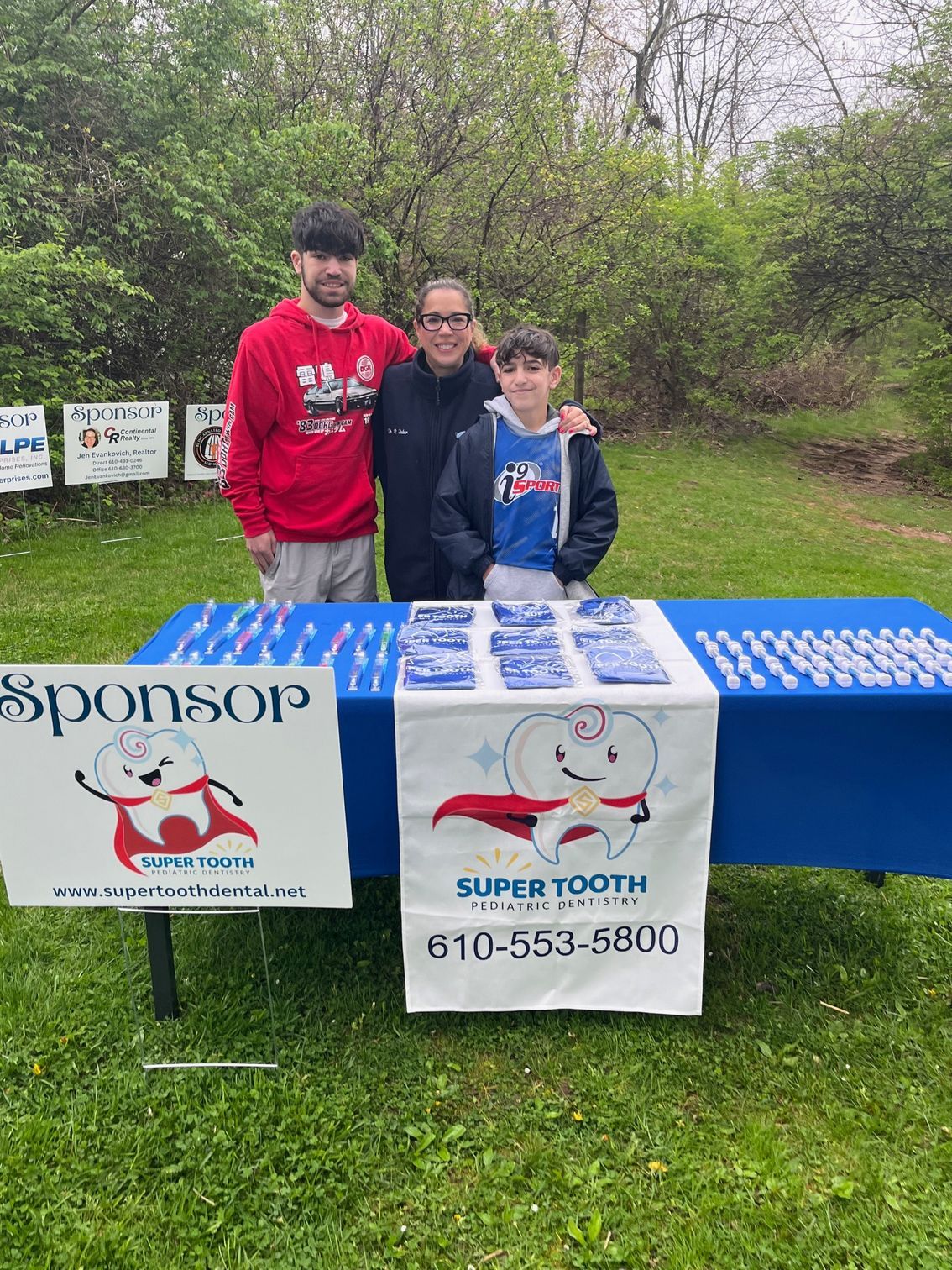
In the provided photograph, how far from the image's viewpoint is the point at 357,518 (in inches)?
133

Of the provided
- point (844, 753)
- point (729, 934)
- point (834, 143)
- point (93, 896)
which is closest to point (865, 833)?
point (844, 753)

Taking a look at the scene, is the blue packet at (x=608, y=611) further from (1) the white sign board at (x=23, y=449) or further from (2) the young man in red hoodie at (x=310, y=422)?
(1) the white sign board at (x=23, y=449)

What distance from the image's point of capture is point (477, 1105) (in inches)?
87.7

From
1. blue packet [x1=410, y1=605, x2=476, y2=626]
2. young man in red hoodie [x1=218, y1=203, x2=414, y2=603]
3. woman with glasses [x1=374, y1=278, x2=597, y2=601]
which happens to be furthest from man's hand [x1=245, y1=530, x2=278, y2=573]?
blue packet [x1=410, y1=605, x2=476, y2=626]

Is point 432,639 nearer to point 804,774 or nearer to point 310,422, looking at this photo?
point 804,774

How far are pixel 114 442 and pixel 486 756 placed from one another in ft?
25.9

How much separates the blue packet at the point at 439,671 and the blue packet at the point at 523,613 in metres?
0.34

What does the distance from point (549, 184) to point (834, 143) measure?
Answer: 5.24 meters

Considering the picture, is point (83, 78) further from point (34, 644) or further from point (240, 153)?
point (34, 644)

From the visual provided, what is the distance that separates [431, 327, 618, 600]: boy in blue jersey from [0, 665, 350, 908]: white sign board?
1.15m

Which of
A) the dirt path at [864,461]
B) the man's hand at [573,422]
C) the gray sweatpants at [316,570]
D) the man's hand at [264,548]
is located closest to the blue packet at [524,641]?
the man's hand at [573,422]

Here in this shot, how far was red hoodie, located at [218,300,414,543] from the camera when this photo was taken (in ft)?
10.2

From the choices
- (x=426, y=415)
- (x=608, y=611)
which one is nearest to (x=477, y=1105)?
(x=608, y=611)

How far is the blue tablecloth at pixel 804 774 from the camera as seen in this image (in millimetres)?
2096
